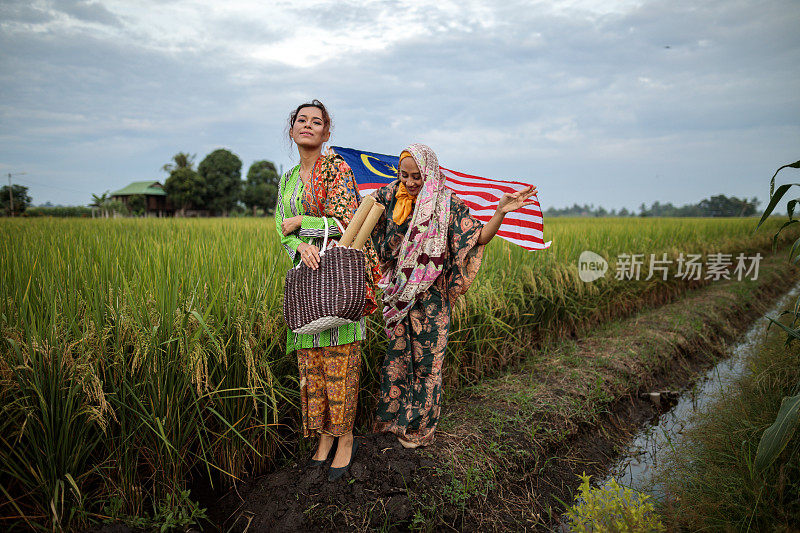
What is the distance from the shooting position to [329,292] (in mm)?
1629

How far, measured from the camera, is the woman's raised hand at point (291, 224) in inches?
70.2

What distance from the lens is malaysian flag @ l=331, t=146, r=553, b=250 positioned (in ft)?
9.84

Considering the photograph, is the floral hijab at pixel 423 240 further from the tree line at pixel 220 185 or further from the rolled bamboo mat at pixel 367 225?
the tree line at pixel 220 185

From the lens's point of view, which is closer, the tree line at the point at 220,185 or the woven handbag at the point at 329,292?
the woven handbag at the point at 329,292

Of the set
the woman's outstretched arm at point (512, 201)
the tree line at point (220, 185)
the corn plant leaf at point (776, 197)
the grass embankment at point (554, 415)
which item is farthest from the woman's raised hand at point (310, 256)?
the tree line at point (220, 185)

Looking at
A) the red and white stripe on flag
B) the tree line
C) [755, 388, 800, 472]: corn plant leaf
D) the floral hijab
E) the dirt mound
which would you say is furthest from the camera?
the tree line

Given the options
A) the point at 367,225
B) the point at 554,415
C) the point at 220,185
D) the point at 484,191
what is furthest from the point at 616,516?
the point at 220,185

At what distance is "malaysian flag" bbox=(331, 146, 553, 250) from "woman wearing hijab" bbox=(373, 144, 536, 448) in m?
1.04

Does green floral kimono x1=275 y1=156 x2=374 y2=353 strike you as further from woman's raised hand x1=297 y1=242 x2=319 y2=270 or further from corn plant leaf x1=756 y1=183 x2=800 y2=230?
corn plant leaf x1=756 y1=183 x2=800 y2=230

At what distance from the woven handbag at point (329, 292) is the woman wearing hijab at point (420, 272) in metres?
0.31

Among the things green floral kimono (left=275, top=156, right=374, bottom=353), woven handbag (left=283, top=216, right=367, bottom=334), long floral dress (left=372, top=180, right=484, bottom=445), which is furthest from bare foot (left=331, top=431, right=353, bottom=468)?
woven handbag (left=283, top=216, right=367, bottom=334)

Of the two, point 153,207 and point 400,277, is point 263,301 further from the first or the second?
point 153,207

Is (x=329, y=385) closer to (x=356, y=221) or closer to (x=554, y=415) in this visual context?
(x=356, y=221)

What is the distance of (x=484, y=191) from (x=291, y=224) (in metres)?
1.68
